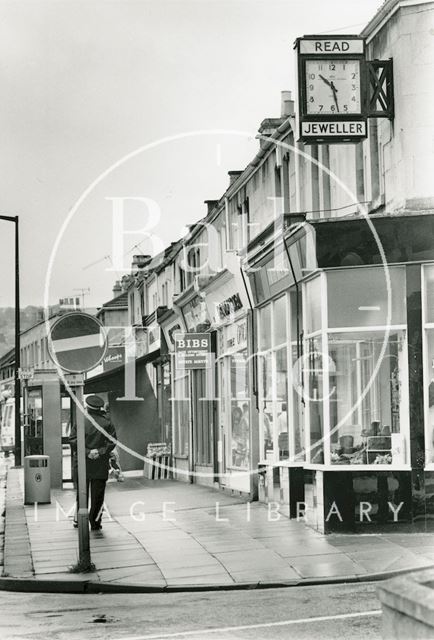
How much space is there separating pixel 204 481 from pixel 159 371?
7.98 m

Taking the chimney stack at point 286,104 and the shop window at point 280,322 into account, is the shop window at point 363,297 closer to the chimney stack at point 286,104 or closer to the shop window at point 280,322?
the shop window at point 280,322

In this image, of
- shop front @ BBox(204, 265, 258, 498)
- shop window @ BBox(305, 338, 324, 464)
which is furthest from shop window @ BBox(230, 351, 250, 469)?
shop window @ BBox(305, 338, 324, 464)

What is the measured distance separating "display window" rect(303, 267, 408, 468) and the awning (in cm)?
1586

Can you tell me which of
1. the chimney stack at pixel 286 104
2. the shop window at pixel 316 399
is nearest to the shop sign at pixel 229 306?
the chimney stack at pixel 286 104

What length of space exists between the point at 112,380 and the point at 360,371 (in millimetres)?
17495

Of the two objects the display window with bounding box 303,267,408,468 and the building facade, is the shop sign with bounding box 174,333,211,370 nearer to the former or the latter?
the building facade

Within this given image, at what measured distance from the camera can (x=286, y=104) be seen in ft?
74.7

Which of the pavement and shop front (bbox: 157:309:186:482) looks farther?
shop front (bbox: 157:309:186:482)

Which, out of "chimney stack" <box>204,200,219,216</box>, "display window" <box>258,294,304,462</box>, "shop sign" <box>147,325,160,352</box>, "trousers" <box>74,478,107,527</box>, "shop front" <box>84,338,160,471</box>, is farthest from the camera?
"shop sign" <box>147,325,160,352</box>

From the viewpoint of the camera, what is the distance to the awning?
3212 centimetres

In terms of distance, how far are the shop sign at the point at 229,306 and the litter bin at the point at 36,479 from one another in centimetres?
464

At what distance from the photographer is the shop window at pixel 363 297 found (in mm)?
15766

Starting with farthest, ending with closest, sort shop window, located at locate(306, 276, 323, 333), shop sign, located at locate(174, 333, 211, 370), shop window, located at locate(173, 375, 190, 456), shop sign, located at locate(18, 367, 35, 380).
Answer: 1. shop window, located at locate(173, 375, 190, 456)
2. shop sign, located at locate(18, 367, 35, 380)
3. shop sign, located at locate(174, 333, 211, 370)
4. shop window, located at locate(306, 276, 323, 333)

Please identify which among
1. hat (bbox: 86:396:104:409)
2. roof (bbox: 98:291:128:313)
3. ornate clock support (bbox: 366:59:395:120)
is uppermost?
roof (bbox: 98:291:128:313)
